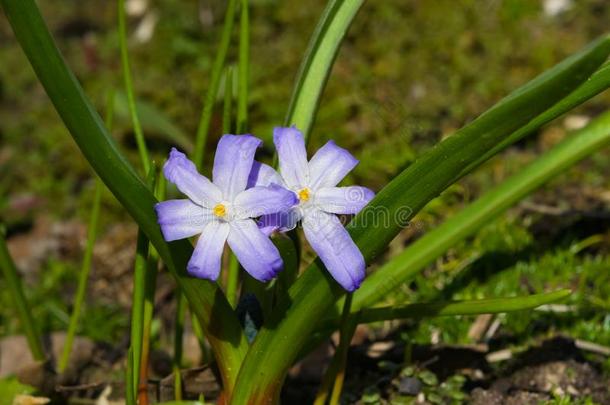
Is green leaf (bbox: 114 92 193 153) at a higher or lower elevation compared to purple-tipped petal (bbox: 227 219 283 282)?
higher

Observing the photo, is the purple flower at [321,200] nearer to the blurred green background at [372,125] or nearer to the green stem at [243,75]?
the green stem at [243,75]

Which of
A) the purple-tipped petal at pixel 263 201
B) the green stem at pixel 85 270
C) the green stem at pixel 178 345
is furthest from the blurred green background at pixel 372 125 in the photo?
the purple-tipped petal at pixel 263 201

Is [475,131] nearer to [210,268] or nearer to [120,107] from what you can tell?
[210,268]

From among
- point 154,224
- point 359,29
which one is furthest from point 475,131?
point 359,29

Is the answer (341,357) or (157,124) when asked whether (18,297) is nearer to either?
(341,357)

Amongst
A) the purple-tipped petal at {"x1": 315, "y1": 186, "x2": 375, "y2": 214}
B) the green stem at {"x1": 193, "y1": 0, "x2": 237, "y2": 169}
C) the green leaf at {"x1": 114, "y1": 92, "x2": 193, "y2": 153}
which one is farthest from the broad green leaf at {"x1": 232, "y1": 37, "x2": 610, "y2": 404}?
the green leaf at {"x1": 114, "y1": 92, "x2": 193, "y2": 153}

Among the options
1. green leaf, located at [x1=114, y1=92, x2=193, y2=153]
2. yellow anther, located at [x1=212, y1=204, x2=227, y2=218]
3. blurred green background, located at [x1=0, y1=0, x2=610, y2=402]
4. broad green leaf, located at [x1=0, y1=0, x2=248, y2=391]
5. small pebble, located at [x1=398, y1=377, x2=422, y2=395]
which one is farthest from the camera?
green leaf, located at [x1=114, y1=92, x2=193, y2=153]

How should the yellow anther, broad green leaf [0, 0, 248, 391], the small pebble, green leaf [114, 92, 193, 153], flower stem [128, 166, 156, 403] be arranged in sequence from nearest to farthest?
broad green leaf [0, 0, 248, 391] < the yellow anther < flower stem [128, 166, 156, 403] < the small pebble < green leaf [114, 92, 193, 153]

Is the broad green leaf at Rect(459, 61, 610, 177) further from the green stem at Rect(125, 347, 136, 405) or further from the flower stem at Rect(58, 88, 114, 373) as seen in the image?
the flower stem at Rect(58, 88, 114, 373)
